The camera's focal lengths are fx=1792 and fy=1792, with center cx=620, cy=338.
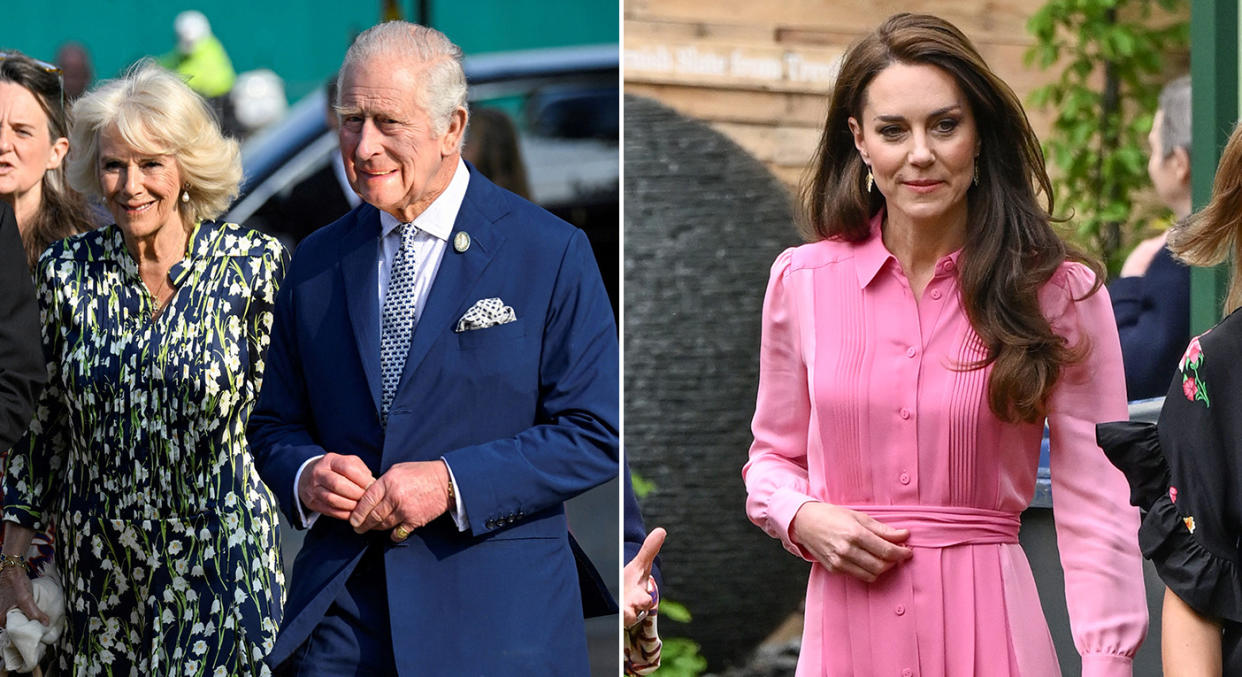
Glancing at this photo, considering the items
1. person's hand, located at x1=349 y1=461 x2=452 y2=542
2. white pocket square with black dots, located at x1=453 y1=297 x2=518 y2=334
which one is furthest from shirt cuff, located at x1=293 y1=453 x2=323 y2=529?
white pocket square with black dots, located at x1=453 y1=297 x2=518 y2=334

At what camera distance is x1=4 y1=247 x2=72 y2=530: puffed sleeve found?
3.78 meters

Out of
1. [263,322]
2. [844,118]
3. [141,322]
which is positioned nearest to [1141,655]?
[844,118]

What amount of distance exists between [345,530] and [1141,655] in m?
1.65

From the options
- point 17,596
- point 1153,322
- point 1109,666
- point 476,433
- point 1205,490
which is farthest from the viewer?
point 1153,322

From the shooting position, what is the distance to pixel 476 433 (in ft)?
11.0

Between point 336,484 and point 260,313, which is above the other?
point 260,313

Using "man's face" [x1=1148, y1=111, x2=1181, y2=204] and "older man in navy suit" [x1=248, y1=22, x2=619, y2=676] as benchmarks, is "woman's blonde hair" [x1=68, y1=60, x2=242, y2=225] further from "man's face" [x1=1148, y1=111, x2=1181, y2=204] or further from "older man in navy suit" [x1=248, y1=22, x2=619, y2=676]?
"man's face" [x1=1148, y1=111, x2=1181, y2=204]

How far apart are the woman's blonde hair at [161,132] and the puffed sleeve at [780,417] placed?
1.30 m

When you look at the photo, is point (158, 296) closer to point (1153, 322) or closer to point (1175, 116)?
point (1153, 322)

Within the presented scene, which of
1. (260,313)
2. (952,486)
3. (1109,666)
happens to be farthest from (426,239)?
(1109,666)

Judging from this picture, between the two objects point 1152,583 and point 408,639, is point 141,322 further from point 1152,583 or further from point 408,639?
point 1152,583

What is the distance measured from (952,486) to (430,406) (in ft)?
3.14

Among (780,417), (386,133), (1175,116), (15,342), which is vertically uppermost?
(1175,116)

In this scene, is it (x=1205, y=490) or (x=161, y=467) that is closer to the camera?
(x=1205, y=490)
